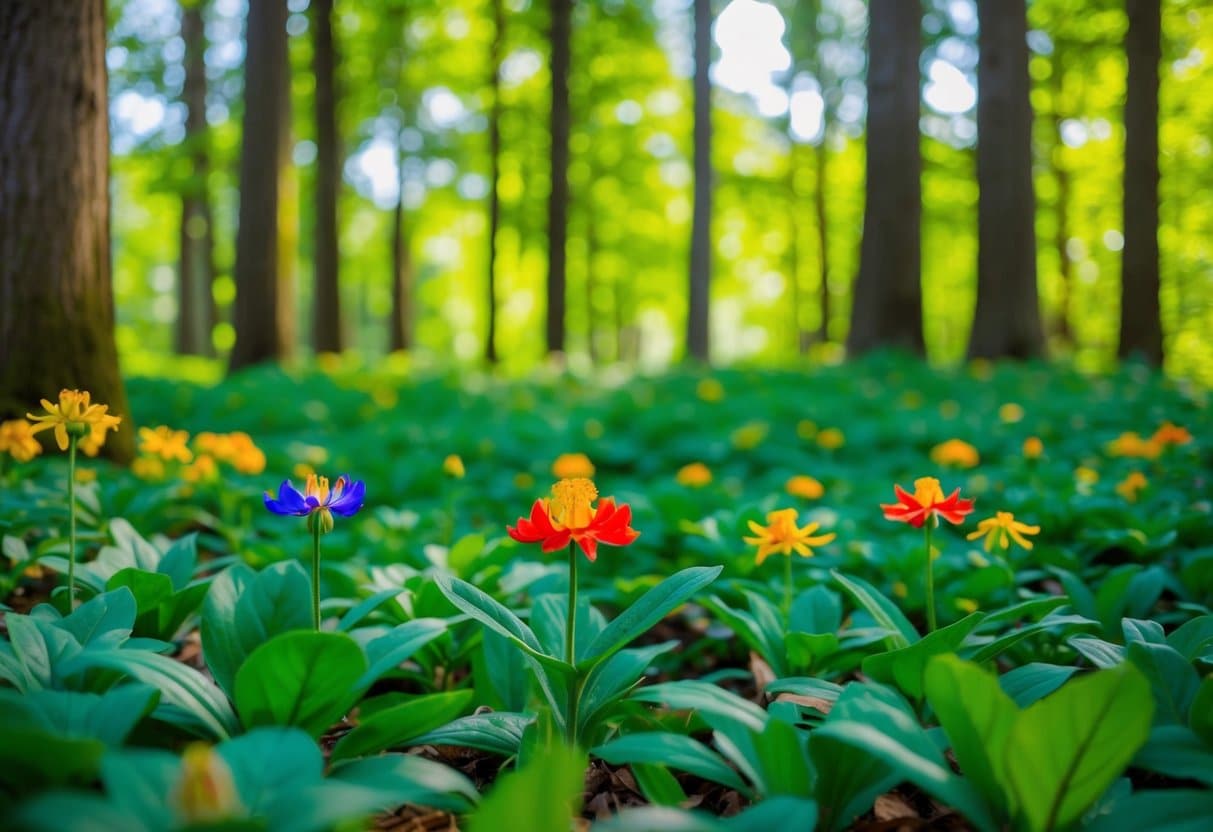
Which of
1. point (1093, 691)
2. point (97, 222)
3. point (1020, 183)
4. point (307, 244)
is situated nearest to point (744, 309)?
point (307, 244)

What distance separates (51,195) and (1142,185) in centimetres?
904

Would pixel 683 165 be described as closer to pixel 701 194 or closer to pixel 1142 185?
pixel 701 194

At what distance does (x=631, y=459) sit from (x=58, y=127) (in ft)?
10.5

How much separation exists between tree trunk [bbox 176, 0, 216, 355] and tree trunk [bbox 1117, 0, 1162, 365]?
404 inches

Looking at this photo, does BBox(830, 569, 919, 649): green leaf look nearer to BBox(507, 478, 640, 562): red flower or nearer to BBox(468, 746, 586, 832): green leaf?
BBox(507, 478, 640, 562): red flower

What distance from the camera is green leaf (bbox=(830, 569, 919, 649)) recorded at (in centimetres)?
171

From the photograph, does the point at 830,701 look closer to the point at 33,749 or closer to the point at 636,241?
the point at 33,749

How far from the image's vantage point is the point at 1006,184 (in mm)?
7621

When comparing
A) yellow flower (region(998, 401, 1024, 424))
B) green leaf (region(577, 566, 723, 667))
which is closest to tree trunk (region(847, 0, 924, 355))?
yellow flower (region(998, 401, 1024, 424))

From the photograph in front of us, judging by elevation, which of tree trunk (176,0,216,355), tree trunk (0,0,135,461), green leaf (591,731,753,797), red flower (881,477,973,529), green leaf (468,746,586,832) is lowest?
green leaf (591,731,753,797)

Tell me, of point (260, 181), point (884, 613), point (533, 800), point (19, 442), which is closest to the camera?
point (533, 800)

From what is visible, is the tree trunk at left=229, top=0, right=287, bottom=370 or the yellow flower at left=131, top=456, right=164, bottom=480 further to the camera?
the tree trunk at left=229, top=0, right=287, bottom=370

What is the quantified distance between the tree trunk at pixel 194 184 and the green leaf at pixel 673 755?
34.4ft

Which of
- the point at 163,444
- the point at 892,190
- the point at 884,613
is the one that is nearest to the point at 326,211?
the point at 892,190
